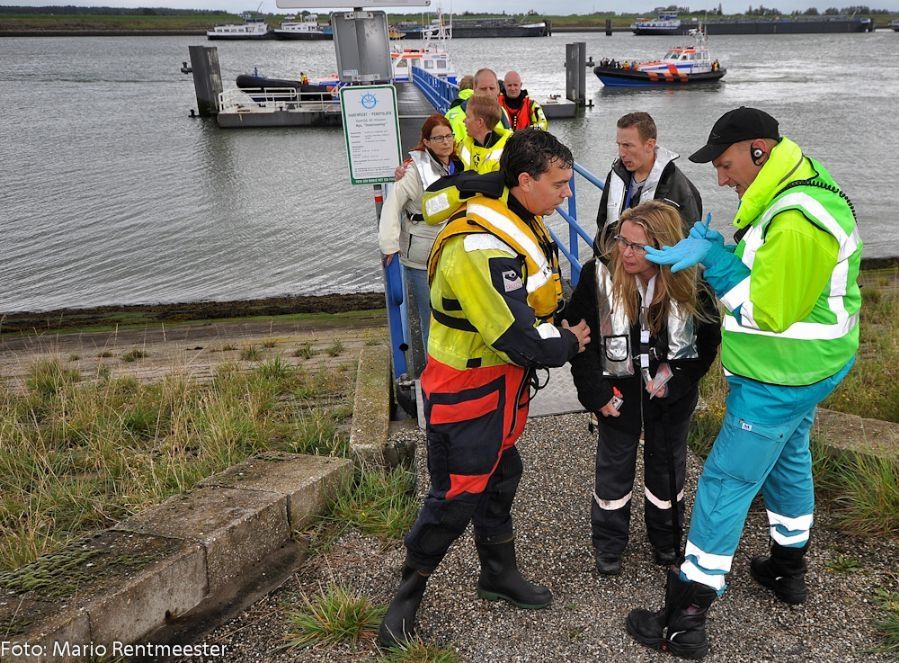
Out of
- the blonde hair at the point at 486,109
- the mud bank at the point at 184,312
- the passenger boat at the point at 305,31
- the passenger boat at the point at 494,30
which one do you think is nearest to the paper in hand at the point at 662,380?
the blonde hair at the point at 486,109

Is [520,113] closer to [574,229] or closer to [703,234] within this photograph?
[574,229]

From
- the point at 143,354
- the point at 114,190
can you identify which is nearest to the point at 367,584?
the point at 143,354

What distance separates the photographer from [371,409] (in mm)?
4289

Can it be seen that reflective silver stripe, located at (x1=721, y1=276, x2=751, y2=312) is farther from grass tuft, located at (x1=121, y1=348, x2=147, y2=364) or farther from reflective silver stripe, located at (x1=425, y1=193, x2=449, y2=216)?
grass tuft, located at (x1=121, y1=348, x2=147, y2=364)

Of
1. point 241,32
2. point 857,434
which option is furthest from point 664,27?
point 857,434

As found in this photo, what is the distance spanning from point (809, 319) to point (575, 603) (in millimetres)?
1353

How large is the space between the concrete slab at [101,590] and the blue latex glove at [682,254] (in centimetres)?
202

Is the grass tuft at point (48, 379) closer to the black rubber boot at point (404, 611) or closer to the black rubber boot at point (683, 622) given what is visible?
the black rubber boot at point (404, 611)

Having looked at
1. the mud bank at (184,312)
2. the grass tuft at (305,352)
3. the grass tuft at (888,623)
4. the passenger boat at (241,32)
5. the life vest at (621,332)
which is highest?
the passenger boat at (241,32)

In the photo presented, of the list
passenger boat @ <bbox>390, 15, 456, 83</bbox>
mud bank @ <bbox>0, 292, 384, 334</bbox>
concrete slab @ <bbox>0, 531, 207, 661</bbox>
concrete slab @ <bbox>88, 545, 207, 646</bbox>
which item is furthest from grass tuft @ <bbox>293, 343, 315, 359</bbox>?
passenger boat @ <bbox>390, 15, 456, 83</bbox>

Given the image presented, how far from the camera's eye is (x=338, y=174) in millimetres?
20484

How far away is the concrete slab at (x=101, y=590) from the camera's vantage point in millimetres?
2479

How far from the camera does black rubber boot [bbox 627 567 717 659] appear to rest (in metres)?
2.58

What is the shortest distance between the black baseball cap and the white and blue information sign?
7.60 feet
